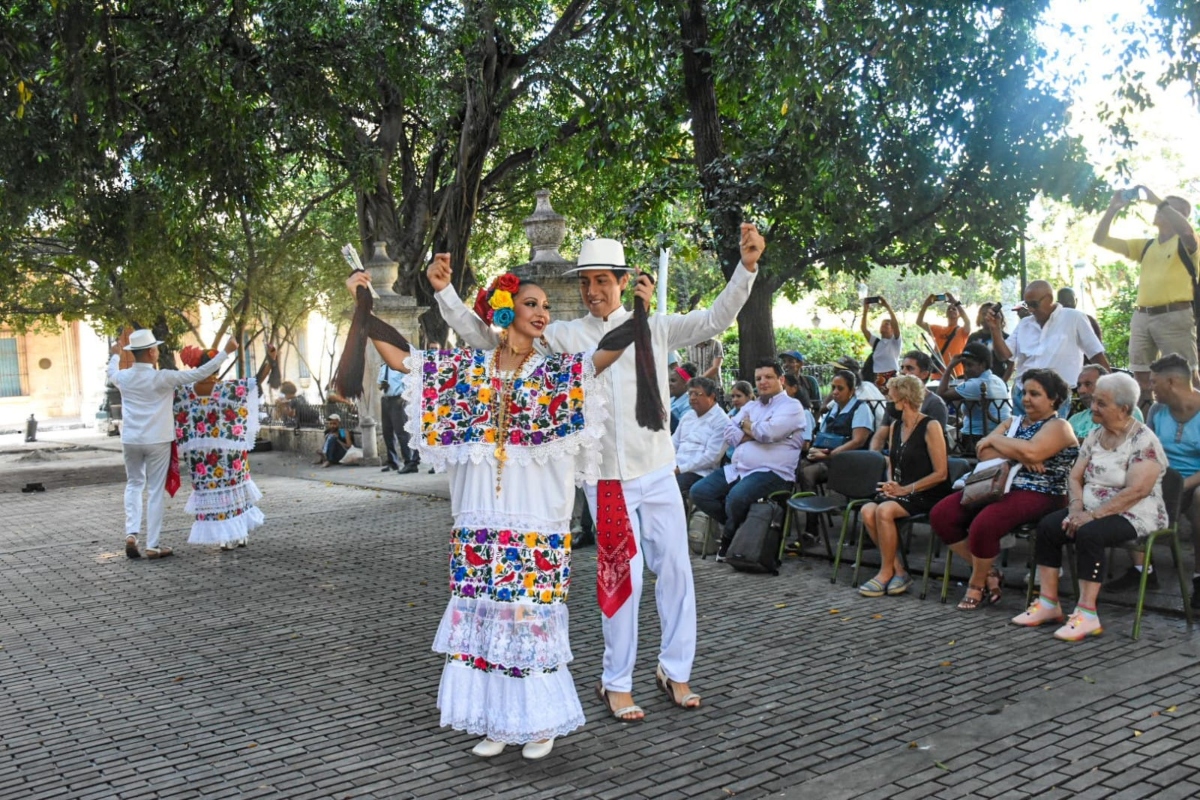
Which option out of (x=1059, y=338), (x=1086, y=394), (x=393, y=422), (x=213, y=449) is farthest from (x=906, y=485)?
(x=393, y=422)

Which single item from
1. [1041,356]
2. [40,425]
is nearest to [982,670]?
[1041,356]

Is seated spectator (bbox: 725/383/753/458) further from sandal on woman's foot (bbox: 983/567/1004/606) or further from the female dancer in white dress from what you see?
the female dancer in white dress

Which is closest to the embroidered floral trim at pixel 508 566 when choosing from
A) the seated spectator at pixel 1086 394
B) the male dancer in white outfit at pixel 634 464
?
the male dancer in white outfit at pixel 634 464

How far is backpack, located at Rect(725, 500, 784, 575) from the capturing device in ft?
27.0

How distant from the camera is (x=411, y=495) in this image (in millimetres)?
14031

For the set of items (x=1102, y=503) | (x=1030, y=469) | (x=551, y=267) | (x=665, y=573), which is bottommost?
(x=665, y=573)

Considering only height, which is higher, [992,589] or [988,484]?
[988,484]

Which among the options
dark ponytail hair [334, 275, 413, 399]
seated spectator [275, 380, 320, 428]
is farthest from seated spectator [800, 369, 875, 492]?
seated spectator [275, 380, 320, 428]

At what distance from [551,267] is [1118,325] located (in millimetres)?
9577

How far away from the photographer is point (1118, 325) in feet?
54.9

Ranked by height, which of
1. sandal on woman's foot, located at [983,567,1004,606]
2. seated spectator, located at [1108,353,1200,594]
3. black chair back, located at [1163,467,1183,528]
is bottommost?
sandal on woman's foot, located at [983,567,1004,606]

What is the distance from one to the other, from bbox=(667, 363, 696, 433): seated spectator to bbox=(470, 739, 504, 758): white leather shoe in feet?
18.4

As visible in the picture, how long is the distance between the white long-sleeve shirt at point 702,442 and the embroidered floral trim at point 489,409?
4279 millimetres

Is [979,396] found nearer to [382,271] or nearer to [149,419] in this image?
[149,419]
